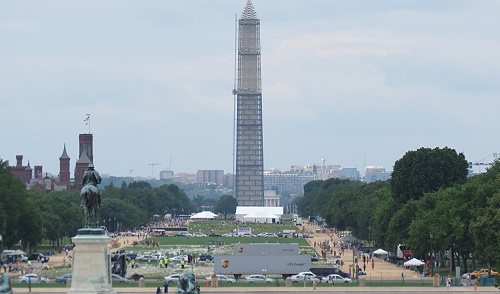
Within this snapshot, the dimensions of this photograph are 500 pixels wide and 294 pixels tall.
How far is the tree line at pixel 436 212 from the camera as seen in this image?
8200cm

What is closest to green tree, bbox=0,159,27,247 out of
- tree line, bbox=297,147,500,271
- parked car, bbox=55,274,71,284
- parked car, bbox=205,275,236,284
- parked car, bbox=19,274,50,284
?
parked car, bbox=19,274,50,284

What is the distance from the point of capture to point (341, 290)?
74938 mm

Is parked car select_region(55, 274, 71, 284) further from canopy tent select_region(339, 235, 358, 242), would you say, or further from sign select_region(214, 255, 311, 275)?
canopy tent select_region(339, 235, 358, 242)

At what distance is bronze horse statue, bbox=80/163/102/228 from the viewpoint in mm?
38531

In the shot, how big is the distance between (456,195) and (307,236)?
8611 cm

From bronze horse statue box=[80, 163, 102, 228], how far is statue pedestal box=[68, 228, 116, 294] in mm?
652

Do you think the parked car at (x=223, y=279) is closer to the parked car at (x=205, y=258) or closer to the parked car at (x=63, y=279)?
the parked car at (x=63, y=279)

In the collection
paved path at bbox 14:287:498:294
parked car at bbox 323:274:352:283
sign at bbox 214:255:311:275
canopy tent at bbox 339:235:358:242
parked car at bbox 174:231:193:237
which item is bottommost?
paved path at bbox 14:287:498:294

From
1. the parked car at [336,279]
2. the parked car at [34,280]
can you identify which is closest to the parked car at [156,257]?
the parked car at [336,279]

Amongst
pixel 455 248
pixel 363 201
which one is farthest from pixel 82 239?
pixel 363 201

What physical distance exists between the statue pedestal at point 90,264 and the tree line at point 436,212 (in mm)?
34121

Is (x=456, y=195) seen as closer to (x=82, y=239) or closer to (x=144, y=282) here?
(x=144, y=282)

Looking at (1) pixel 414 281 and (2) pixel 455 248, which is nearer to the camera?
(1) pixel 414 281

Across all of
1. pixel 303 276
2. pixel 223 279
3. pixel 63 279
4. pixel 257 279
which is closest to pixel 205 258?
pixel 223 279
